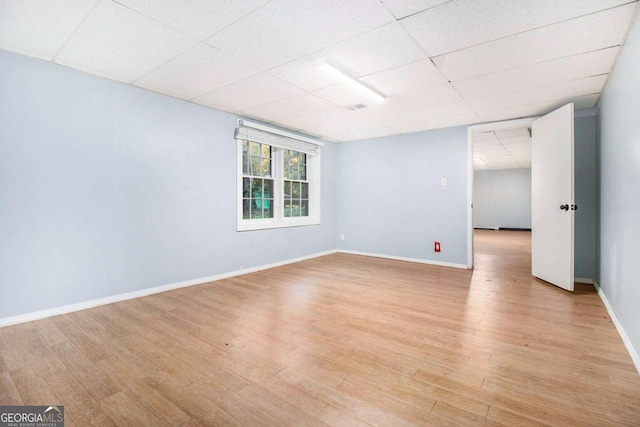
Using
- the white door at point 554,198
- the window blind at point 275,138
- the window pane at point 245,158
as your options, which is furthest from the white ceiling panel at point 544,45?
the window pane at point 245,158

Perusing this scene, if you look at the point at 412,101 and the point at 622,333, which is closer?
the point at 622,333

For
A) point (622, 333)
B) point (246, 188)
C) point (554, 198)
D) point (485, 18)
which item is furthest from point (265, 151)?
point (622, 333)

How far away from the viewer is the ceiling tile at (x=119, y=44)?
83.4 inches

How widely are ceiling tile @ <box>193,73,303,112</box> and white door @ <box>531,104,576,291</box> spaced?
3.22 m

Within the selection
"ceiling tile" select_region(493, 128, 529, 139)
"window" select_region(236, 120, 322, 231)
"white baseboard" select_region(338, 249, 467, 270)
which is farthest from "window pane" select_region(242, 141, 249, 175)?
"ceiling tile" select_region(493, 128, 529, 139)

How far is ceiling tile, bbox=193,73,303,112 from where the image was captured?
3.20 m

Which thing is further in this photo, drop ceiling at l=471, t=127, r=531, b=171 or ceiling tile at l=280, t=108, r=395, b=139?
drop ceiling at l=471, t=127, r=531, b=171

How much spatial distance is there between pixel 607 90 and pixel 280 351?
13.5 ft

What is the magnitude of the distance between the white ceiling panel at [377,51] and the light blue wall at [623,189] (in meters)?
1.51

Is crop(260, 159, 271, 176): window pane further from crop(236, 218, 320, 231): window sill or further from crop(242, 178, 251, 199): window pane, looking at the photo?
crop(236, 218, 320, 231): window sill

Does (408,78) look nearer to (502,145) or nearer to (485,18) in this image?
(485,18)

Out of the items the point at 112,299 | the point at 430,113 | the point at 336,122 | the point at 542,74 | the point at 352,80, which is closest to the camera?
the point at 542,74

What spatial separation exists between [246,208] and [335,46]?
291 cm

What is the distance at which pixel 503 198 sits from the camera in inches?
467
